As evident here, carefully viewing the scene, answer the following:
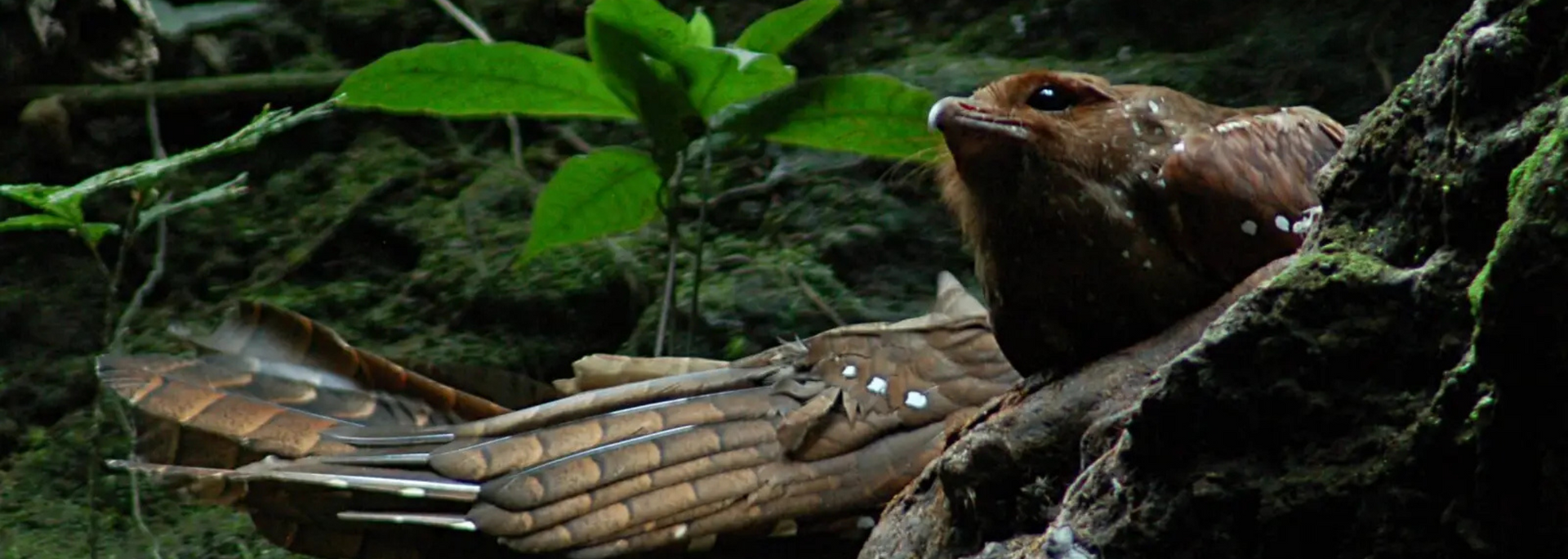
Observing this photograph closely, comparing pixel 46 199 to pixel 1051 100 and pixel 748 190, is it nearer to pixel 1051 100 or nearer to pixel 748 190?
pixel 1051 100

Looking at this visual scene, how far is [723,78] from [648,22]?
18 centimetres

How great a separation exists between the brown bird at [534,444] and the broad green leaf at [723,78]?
0.51 metres

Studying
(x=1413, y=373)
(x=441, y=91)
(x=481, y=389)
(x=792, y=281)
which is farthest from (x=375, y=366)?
(x=1413, y=373)

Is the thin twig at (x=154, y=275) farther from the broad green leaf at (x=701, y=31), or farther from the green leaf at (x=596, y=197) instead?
the broad green leaf at (x=701, y=31)

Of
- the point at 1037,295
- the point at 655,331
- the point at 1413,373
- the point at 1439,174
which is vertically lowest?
the point at 655,331

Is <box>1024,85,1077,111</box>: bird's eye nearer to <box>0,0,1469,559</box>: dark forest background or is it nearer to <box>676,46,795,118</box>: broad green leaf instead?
<box>676,46,795,118</box>: broad green leaf

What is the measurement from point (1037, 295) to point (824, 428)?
0.83m

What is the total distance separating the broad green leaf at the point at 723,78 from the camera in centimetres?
285

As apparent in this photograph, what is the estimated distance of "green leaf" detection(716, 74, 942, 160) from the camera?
2971 mm

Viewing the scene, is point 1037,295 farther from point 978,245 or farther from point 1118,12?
point 1118,12

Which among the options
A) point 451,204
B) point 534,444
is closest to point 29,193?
point 534,444

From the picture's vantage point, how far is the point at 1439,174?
1.11 metres

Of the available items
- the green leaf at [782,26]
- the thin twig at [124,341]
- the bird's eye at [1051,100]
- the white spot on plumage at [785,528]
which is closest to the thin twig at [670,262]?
the green leaf at [782,26]

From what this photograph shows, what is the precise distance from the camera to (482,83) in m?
3.00
